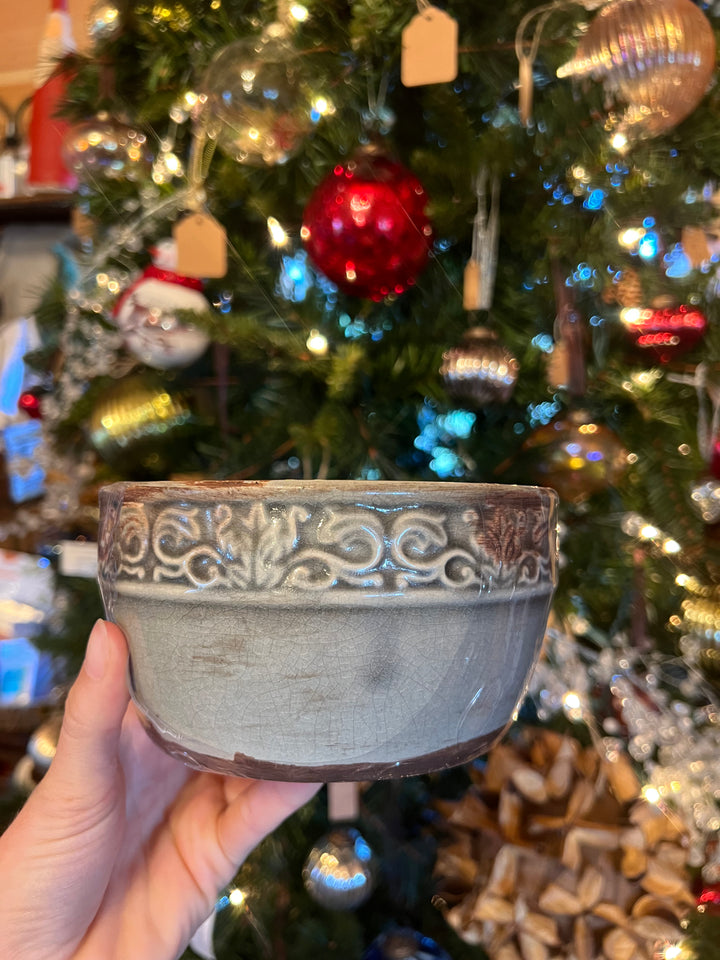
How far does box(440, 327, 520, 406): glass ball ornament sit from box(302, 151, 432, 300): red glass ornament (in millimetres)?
95

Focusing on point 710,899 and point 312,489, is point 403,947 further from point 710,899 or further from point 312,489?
point 312,489

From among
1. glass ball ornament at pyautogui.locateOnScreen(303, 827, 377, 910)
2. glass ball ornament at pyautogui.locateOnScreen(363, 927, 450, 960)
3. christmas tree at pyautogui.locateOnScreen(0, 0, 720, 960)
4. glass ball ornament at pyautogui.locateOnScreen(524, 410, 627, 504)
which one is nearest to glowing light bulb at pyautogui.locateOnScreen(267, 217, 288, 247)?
christmas tree at pyautogui.locateOnScreen(0, 0, 720, 960)

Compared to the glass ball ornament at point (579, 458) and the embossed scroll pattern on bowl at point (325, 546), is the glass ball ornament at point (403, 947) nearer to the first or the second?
the glass ball ornament at point (579, 458)

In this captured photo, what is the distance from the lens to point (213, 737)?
317mm

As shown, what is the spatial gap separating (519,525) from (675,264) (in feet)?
2.18

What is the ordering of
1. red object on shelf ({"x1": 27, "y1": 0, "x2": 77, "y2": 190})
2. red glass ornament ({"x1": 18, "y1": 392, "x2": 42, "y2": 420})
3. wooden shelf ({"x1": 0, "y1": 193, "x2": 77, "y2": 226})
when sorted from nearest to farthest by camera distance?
1. red glass ornament ({"x1": 18, "y1": 392, "x2": 42, "y2": 420})
2. red object on shelf ({"x1": 27, "y1": 0, "x2": 77, "y2": 190})
3. wooden shelf ({"x1": 0, "y1": 193, "x2": 77, "y2": 226})

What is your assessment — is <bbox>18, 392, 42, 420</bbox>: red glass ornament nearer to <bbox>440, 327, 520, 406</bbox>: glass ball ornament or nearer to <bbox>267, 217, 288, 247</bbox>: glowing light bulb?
<bbox>267, 217, 288, 247</bbox>: glowing light bulb

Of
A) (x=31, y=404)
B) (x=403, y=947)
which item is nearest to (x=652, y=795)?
(x=403, y=947)

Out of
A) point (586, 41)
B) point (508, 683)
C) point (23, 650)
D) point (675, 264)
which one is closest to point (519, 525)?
point (508, 683)

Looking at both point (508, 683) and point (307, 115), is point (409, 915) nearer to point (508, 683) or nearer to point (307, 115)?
point (508, 683)

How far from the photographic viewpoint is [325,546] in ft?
0.93

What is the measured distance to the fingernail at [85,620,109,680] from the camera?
36 cm

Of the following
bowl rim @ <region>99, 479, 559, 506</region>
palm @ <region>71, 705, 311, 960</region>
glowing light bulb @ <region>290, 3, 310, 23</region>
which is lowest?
palm @ <region>71, 705, 311, 960</region>

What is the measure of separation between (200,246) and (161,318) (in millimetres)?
88
